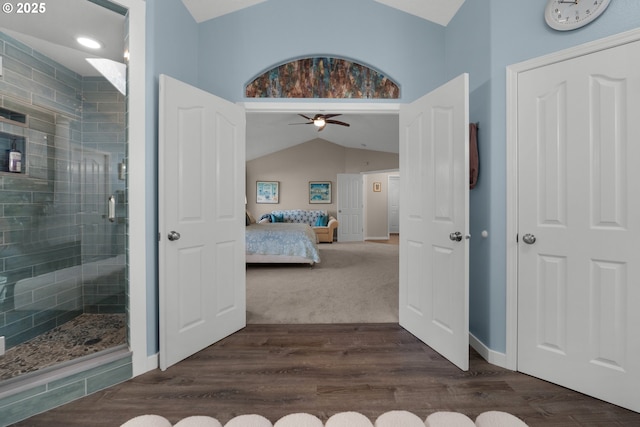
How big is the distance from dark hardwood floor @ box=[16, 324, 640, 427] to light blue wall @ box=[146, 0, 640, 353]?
1.06ft

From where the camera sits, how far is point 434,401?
5.32 ft

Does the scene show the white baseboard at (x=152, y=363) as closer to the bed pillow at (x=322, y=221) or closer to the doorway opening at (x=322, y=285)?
the doorway opening at (x=322, y=285)

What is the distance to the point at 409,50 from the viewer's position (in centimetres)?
256

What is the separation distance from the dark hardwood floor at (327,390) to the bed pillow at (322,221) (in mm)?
6234

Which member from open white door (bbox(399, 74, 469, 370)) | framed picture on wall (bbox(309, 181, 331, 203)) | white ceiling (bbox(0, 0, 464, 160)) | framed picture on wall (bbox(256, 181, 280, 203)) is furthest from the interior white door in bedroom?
framed picture on wall (bbox(256, 181, 280, 203))

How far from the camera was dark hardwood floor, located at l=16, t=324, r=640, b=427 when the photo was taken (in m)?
1.53

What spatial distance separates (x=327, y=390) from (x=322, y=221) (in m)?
6.83

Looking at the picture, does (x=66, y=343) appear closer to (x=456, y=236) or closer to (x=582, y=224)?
(x=456, y=236)

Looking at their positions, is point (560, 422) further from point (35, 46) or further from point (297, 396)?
point (35, 46)

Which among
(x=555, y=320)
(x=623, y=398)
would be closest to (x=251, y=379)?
(x=555, y=320)

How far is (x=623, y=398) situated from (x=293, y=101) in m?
3.00

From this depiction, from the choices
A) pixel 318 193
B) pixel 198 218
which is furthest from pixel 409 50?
pixel 318 193

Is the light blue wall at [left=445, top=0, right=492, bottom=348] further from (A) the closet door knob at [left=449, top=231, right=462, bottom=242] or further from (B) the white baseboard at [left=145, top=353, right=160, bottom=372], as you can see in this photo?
(B) the white baseboard at [left=145, top=353, right=160, bottom=372]

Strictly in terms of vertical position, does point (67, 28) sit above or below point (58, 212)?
above
